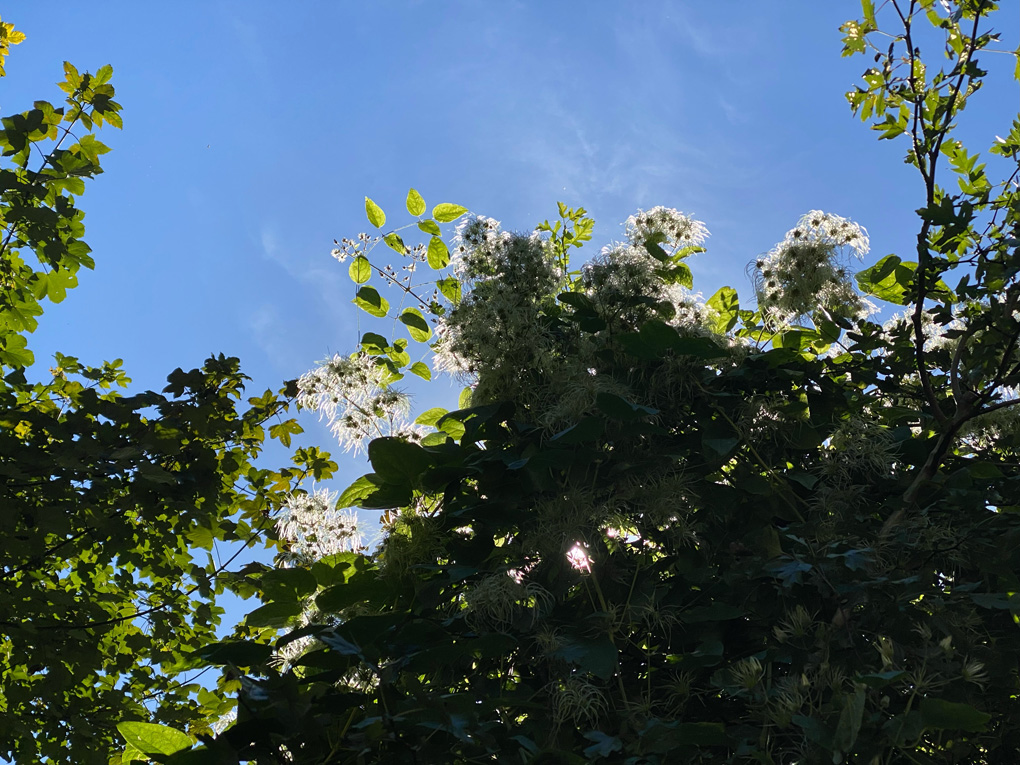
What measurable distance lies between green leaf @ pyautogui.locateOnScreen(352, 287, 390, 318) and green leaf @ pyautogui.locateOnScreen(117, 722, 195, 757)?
1204 millimetres

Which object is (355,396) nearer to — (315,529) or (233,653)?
(315,529)

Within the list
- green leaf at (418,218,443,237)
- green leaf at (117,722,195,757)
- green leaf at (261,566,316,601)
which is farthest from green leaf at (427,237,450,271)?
green leaf at (117,722,195,757)

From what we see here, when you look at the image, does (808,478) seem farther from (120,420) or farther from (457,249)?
(120,420)

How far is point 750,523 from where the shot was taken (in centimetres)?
148

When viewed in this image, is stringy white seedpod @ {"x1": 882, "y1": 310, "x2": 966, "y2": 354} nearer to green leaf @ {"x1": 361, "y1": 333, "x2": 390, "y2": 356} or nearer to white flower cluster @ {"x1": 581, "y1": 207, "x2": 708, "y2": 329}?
white flower cluster @ {"x1": 581, "y1": 207, "x2": 708, "y2": 329}

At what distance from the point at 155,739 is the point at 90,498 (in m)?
0.73

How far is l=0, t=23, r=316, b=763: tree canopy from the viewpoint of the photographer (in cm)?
166

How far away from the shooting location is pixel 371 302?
2.11 meters

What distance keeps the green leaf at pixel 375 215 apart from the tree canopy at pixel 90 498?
1.86ft

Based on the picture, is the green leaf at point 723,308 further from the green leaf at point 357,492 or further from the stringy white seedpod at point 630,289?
the green leaf at point 357,492

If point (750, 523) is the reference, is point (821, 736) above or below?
below

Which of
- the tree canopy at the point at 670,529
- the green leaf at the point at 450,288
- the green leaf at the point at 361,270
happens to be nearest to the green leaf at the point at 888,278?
the tree canopy at the point at 670,529

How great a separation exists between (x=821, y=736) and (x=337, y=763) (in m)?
0.65

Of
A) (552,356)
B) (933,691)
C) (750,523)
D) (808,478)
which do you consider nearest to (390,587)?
(552,356)
